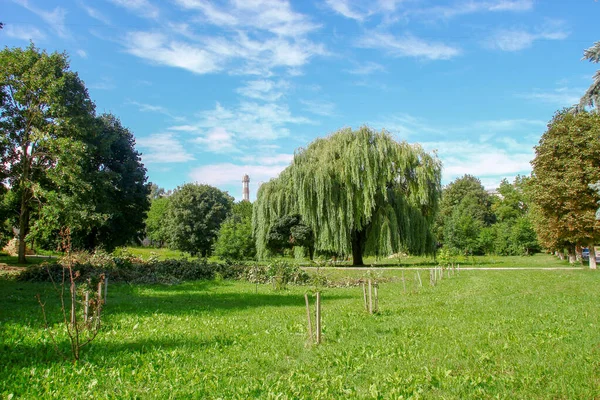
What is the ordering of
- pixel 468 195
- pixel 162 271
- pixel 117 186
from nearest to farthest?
pixel 162 271 → pixel 117 186 → pixel 468 195

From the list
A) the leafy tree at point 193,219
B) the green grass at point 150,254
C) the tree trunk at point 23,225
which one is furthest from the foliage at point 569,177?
the leafy tree at point 193,219

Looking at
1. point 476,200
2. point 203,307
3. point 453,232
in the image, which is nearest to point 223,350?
point 203,307

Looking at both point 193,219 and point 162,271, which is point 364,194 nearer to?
point 162,271

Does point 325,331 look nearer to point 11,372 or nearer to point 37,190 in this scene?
point 11,372

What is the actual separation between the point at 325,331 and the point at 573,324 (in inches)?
185

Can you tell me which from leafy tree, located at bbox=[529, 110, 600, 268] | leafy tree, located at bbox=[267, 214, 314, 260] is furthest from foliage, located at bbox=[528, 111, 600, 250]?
leafy tree, located at bbox=[267, 214, 314, 260]

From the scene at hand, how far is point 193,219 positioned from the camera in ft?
165

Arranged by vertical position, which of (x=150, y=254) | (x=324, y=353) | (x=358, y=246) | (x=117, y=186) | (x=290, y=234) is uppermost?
(x=117, y=186)

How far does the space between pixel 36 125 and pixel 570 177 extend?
30.0 m

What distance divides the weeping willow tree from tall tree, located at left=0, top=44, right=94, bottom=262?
485 inches

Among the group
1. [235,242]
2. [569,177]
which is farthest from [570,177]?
[235,242]

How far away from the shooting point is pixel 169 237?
51656mm

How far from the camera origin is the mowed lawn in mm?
5117

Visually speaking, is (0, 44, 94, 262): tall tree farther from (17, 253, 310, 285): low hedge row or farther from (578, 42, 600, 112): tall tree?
(578, 42, 600, 112): tall tree
